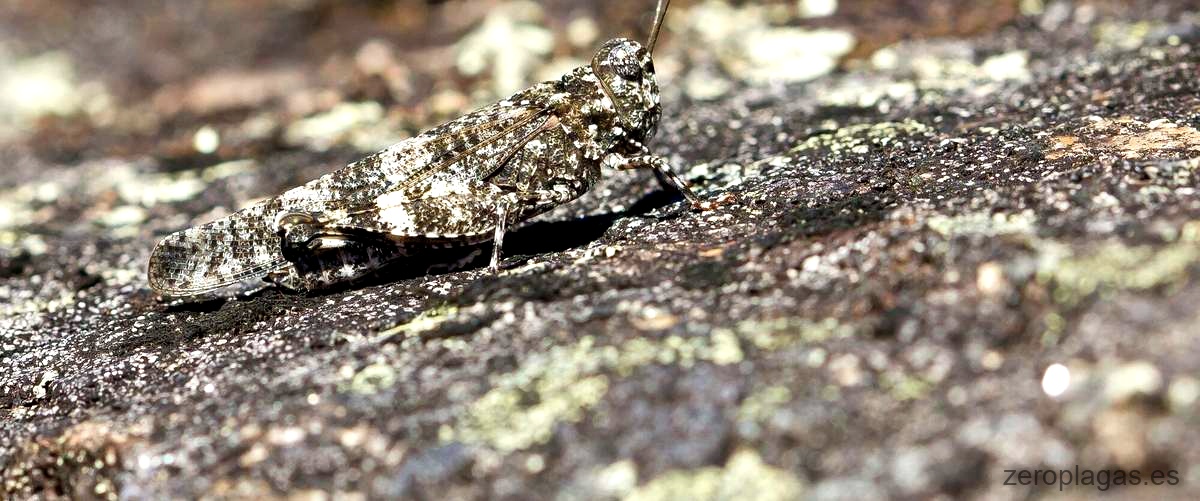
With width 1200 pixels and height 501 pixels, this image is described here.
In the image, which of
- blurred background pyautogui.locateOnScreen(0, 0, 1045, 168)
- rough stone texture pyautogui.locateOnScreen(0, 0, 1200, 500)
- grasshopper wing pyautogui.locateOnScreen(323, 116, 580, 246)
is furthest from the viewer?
blurred background pyautogui.locateOnScreen(0, 0, 1045, 168)

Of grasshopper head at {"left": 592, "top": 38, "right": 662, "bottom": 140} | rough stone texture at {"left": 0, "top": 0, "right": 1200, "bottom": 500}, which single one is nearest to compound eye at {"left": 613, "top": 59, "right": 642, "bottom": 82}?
grasshopper head at {"left": 592, "top": 38, "right": 662, "bottom": 140}

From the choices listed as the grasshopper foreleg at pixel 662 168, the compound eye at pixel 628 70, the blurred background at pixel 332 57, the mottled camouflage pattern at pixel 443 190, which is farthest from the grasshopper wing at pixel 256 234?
the blurred background at pixel 332 57

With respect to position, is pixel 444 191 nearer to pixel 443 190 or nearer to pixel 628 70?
pixel 443 190

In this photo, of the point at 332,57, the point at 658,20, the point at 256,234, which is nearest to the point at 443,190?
the point at 256,234

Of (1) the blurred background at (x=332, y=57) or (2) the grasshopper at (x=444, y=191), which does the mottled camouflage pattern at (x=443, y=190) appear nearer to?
(2) the grasshopper at (x=444, y=191)

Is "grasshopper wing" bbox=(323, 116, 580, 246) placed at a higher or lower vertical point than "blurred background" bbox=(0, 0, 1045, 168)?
lower

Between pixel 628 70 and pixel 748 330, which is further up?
pixel 628 70

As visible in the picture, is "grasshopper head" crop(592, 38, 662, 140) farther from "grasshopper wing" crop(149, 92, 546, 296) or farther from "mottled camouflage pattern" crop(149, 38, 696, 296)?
"grasshopper wing" crop(149, 92, 546, 296)

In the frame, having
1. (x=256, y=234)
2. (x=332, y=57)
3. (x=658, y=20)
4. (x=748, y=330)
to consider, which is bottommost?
(x=748, y=330)
